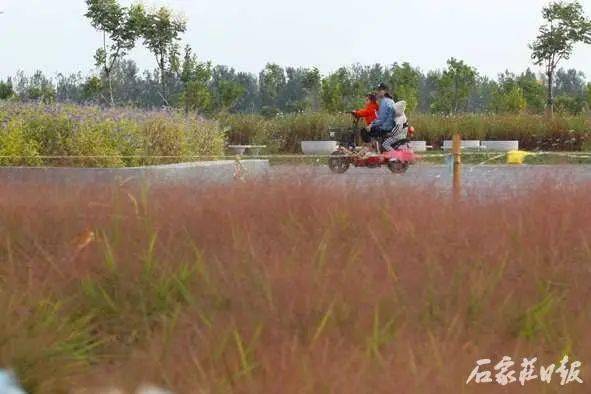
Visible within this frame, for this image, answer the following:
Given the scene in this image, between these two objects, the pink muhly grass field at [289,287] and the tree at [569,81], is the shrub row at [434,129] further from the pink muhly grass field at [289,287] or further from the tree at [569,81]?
the tree at [569,81]

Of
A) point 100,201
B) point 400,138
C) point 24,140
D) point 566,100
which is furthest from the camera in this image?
point 566,100

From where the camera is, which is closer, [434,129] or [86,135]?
[86,135]

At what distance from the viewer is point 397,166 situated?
63.9ft

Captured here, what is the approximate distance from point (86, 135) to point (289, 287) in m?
11.2

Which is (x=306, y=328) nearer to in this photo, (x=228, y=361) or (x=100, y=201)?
(x=228, y=361)

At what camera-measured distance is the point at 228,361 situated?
404 centimetres

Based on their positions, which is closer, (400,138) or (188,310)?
(188,310)

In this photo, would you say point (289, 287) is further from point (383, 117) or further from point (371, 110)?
point (371, 110)

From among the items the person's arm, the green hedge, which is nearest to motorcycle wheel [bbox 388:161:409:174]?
the person's arm

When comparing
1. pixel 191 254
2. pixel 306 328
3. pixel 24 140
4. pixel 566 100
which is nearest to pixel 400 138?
pixel 24 140

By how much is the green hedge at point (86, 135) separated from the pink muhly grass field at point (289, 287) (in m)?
7.60

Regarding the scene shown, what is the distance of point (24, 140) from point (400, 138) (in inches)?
284

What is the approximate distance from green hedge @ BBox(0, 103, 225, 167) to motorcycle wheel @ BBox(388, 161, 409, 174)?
3639 mm

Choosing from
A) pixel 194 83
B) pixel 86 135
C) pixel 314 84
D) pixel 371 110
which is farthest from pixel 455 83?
pixel 86 135
